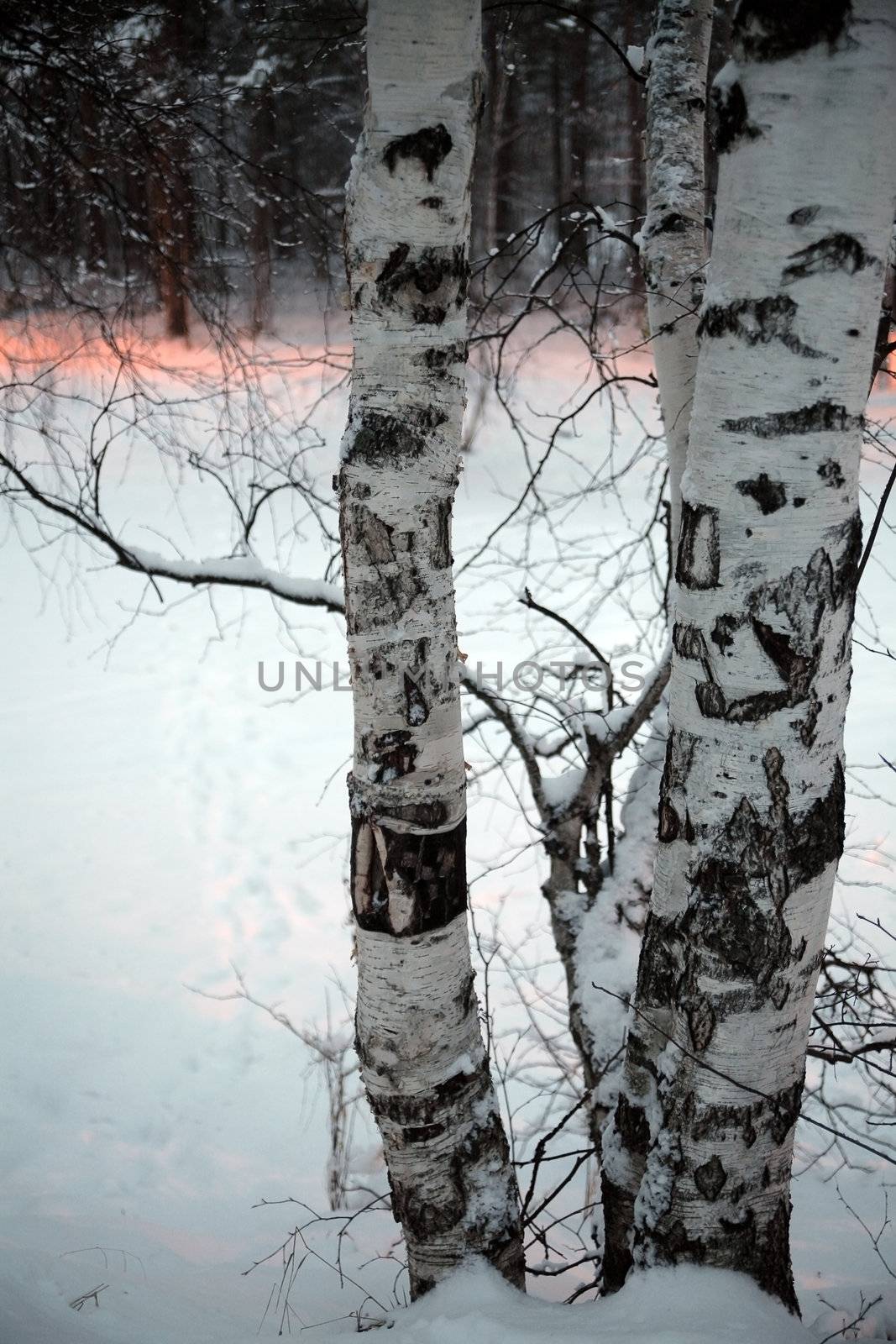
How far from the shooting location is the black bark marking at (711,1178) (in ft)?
4.67

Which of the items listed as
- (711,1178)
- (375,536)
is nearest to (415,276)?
(375,536)

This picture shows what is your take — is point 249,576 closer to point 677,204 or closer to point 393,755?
point 393,755

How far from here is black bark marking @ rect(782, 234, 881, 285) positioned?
1155 millimetres

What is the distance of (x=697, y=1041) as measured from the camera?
1.40m

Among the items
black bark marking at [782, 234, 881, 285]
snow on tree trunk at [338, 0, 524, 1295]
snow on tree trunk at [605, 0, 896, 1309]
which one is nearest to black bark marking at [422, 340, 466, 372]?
snow on tree trunk at [338, 0, 524, 1295]

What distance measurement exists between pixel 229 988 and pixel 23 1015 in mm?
1012

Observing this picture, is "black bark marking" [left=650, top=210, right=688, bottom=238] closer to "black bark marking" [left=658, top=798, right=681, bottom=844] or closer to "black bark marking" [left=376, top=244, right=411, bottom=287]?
"black bark marking" [left=376, top=244, right=411, bottom=287]

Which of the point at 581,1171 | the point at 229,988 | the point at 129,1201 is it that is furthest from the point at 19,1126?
the point at 581,1171

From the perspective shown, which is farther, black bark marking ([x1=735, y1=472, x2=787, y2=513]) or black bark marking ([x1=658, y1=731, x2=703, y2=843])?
black bark marking ([x1=658, y1=731, x2=703, y2=843])

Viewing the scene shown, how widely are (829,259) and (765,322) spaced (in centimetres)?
11

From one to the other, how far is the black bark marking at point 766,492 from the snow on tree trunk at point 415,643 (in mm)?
531

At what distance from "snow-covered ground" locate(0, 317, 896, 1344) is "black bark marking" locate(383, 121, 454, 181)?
6.13 feet

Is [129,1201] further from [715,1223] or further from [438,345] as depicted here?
[438,345]

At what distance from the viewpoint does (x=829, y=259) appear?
3.81 feet
